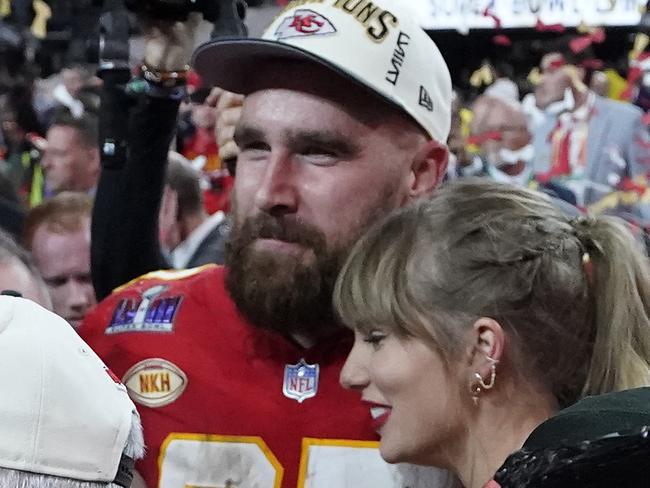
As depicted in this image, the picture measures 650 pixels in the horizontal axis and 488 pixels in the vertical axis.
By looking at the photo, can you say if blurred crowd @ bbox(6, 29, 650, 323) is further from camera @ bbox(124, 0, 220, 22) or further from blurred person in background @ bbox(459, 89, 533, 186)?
camera @ bbox(124, 0, 220, 22)

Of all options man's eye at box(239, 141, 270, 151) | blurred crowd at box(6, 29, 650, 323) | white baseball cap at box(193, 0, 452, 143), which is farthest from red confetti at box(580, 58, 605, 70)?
man's eye at box(239, 141, 270, 151)

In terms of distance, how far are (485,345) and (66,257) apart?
1.82 m

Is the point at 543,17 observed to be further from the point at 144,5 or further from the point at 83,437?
the point at 83,437

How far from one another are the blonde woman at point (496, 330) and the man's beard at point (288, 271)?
202 millimetres

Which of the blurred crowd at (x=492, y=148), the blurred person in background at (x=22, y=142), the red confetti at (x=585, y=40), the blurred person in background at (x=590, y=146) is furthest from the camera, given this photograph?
the blurred person in background at (x=22, y=142)

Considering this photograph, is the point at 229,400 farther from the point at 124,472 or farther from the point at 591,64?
the point at 591,64

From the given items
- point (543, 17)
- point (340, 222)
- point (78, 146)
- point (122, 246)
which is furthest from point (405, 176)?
point (543, 17)

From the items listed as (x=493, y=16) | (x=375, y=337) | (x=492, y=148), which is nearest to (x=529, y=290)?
(x=375, y=337)

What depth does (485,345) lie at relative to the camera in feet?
5.29

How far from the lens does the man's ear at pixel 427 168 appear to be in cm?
198

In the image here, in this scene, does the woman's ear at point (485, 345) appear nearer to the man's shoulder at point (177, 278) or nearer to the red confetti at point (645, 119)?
the man's shoulder at point (177, 278)

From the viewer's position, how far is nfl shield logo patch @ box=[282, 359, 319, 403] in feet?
6.33

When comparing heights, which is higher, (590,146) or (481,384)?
(481,384)

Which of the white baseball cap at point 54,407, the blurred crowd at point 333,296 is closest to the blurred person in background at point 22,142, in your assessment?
the blurred crowd at point 333,296
